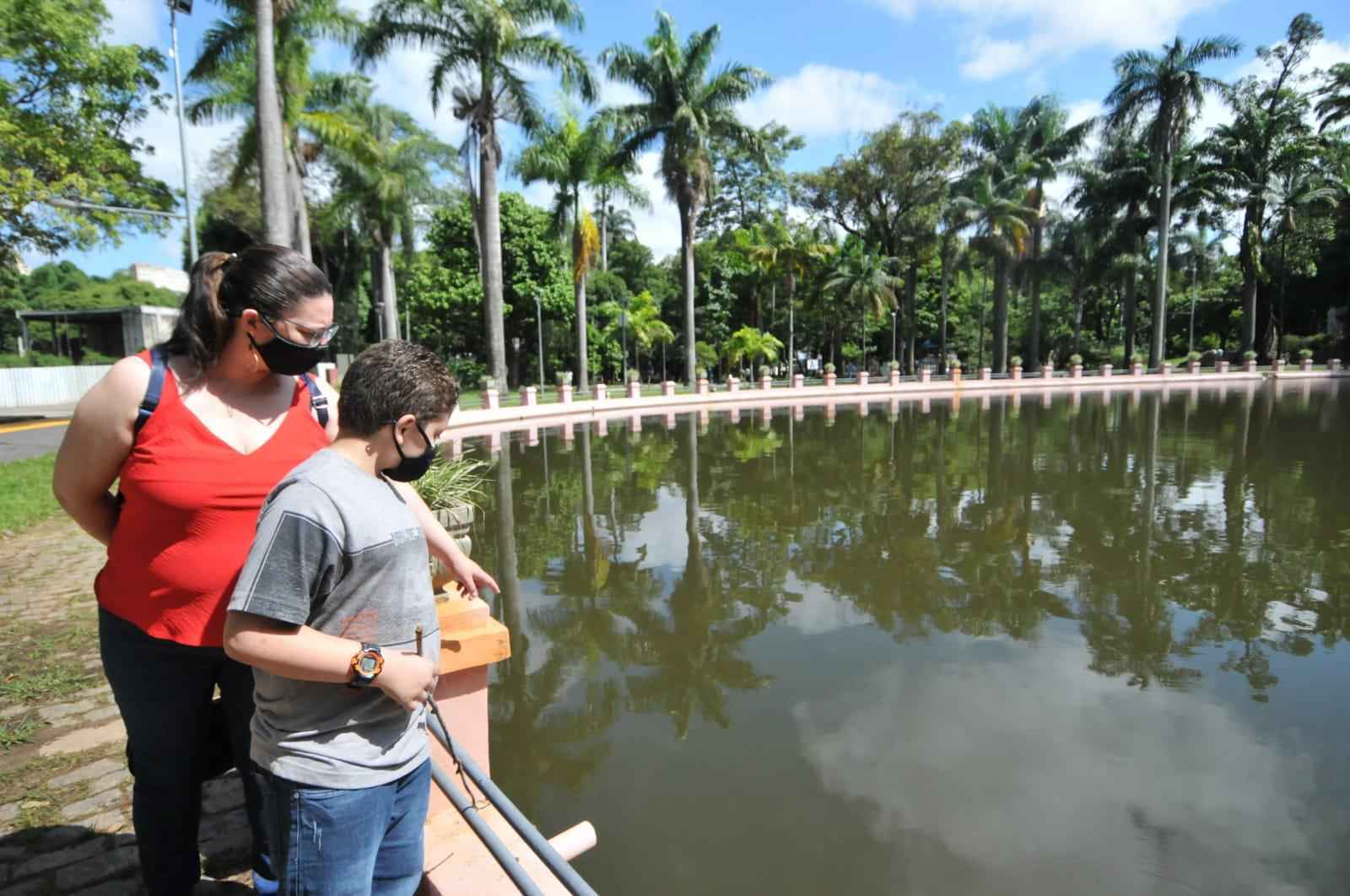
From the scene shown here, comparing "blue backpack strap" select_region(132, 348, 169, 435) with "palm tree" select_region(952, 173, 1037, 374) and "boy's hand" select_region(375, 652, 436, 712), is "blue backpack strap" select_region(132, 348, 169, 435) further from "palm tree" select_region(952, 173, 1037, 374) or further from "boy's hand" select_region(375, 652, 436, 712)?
"palm tree" select_region(952, 173, 1037, 374)

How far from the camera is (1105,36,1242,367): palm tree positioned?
3319 cm

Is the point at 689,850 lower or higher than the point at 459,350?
lower

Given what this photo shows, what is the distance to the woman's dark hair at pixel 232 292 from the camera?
169 centimetres

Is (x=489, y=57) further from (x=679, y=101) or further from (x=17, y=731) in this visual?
(x=17, y=731)

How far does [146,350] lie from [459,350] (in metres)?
37.2

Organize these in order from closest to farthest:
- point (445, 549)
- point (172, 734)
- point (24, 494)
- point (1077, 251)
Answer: point (172, 734) < point (445, 549) < point (24, 494) < point (1077, 251)

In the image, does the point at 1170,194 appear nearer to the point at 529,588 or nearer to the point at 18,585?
the point at 529,588

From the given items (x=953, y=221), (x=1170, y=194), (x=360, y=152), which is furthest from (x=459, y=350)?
(x=1170, y=194)

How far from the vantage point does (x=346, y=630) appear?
147 cm

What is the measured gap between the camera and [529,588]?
20.8 feet

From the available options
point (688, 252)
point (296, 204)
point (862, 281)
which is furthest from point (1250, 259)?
point (296, 204)

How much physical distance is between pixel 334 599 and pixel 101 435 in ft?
2.48

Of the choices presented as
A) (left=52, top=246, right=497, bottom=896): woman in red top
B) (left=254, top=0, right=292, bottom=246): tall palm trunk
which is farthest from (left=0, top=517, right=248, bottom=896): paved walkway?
(left=254, top=0, right=292, bottom=246): tall palm trunk

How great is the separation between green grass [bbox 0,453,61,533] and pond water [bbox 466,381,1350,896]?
4.40 m
